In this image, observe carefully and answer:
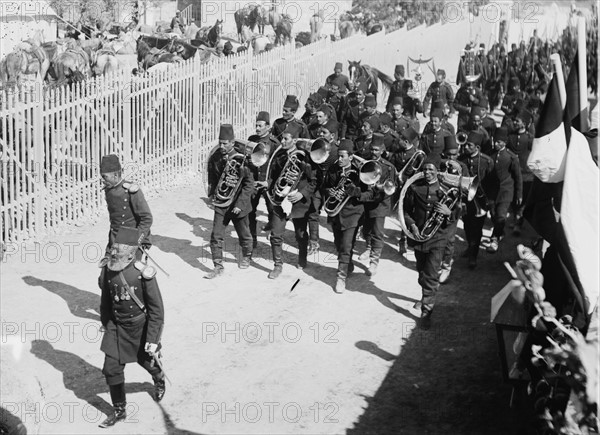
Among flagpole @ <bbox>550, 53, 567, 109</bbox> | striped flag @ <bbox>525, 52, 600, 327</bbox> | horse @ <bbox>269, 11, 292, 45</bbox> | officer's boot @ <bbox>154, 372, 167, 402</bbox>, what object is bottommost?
horse @ <bbox>269, 11, 292, 45</bbox>

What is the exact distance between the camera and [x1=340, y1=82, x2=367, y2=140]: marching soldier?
1901cm

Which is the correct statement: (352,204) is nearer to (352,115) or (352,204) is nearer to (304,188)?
(304,188)

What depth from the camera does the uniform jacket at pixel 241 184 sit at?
1398 cm

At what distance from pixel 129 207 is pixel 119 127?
501cm

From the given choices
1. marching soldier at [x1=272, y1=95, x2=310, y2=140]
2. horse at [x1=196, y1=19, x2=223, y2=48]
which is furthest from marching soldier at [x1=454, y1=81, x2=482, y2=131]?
horse at [x1=196, y1=19, x2=223, y2=48]

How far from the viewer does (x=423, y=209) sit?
1270 cm

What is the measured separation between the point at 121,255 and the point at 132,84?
297 inches

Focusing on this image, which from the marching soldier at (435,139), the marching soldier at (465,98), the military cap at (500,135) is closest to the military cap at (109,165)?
the military cap at (500,135)

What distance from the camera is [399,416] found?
1020 centimetres

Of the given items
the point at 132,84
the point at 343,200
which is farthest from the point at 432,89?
the point at 343,200

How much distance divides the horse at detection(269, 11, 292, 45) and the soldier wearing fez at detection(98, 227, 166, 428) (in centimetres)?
2578

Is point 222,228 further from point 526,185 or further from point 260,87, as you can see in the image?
point 260,87

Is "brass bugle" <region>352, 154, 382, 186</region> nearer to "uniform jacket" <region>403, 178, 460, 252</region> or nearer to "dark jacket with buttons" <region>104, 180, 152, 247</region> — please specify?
"uniform jacket" <region>403, 178, 460, 252</region>

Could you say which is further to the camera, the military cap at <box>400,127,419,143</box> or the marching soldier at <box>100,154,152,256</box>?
the military cap at <box>400,127,419,143</box>
